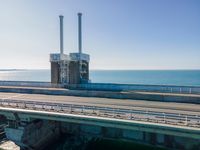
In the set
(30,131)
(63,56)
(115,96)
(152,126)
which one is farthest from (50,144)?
(63,56)

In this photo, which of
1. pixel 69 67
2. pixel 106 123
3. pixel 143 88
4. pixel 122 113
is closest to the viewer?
pixel 106 123

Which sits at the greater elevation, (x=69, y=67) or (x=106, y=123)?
(x=69, y=67)

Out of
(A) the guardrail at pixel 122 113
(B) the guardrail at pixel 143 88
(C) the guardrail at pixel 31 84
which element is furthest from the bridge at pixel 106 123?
→ (C) the guardrail at pixel 31 84

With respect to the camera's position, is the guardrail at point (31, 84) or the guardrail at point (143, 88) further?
the guardrail at point (31, 84)

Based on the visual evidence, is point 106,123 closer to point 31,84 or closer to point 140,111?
point 140,111

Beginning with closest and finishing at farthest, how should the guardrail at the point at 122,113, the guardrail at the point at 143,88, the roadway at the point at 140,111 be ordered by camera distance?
1. the guardrail at the point at 122,113
2. the roadway at the point at 140,111
3. the guardrail at the point at 143,88

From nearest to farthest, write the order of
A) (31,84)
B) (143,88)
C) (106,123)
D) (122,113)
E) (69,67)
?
(106,123), (122,113), (143,88), (69,67), (31,84)

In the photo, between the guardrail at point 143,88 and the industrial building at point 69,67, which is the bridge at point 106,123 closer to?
the guardrail at point 143,88

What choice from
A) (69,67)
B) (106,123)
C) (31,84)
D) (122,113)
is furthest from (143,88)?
(31,84)
